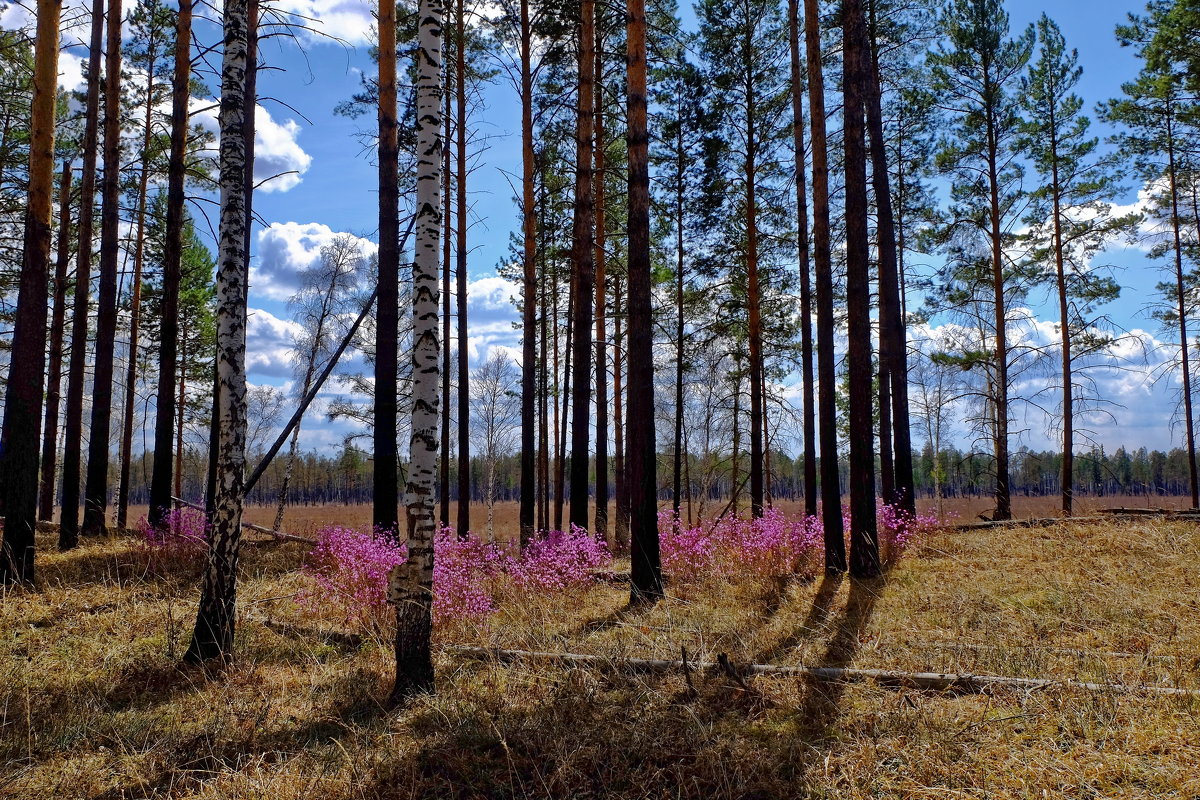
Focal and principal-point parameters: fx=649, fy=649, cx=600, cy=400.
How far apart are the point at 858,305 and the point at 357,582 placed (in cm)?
674

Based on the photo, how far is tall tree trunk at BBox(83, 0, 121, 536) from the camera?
10.2m

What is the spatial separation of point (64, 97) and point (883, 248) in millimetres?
18494

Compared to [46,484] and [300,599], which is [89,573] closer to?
[300,599]

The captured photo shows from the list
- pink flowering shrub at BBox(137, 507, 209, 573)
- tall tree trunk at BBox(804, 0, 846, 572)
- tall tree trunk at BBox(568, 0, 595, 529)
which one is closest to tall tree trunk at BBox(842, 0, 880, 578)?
tall tree trunk at BBox(804, 0, 846, 572)

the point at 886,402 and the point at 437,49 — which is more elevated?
the point at 437,49

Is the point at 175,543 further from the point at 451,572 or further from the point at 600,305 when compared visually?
the point at 600,305

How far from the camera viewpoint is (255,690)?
4.59 m

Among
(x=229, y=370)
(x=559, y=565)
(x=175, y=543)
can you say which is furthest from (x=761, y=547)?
(x=175, y=543)

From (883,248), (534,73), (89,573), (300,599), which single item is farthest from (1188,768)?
(534,73)

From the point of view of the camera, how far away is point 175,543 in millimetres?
9180

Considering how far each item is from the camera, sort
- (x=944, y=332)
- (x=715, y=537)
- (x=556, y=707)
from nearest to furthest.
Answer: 1. (x=556, y=707)
2. (x=715, y=537)
3. (x=944, y=332)

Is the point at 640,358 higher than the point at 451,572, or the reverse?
the point at 640,358

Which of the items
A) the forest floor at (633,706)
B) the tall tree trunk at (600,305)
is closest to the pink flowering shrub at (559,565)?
the forest floor at (633,706)

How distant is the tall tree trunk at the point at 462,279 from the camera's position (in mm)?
12438
